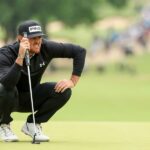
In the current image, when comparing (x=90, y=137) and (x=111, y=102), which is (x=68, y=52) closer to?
(x=90, y=137)

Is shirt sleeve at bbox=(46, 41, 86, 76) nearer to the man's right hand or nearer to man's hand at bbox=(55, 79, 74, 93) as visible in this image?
man's hand at bbox=(55, 79, 74, 93)

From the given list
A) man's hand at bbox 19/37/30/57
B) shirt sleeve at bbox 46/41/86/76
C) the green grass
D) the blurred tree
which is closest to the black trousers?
shirt sleeve at bbox 46/41/86/76

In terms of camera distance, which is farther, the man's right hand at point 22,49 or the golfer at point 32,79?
the golfer at point 32,79

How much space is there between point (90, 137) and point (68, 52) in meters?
1.24

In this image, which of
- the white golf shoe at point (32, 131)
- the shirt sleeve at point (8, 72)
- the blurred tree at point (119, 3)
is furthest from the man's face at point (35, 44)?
the blurred tree at point (119, 3)

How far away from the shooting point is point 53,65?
63.6 meters

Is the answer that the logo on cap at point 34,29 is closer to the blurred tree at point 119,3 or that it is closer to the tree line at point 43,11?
the tree line at point 43,11

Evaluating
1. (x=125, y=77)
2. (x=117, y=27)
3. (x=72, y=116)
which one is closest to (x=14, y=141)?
(x=72, y=116)

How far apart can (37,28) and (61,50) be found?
567 mm

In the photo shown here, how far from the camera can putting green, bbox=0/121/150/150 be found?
10867 mm

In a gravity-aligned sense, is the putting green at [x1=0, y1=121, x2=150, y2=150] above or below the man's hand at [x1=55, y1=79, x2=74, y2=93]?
below

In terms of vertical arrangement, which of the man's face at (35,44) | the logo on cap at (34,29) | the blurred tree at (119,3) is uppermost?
the logo on cap at (34,29)

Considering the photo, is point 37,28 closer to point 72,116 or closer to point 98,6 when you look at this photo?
point 72,116

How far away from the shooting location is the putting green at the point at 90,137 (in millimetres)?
10867
